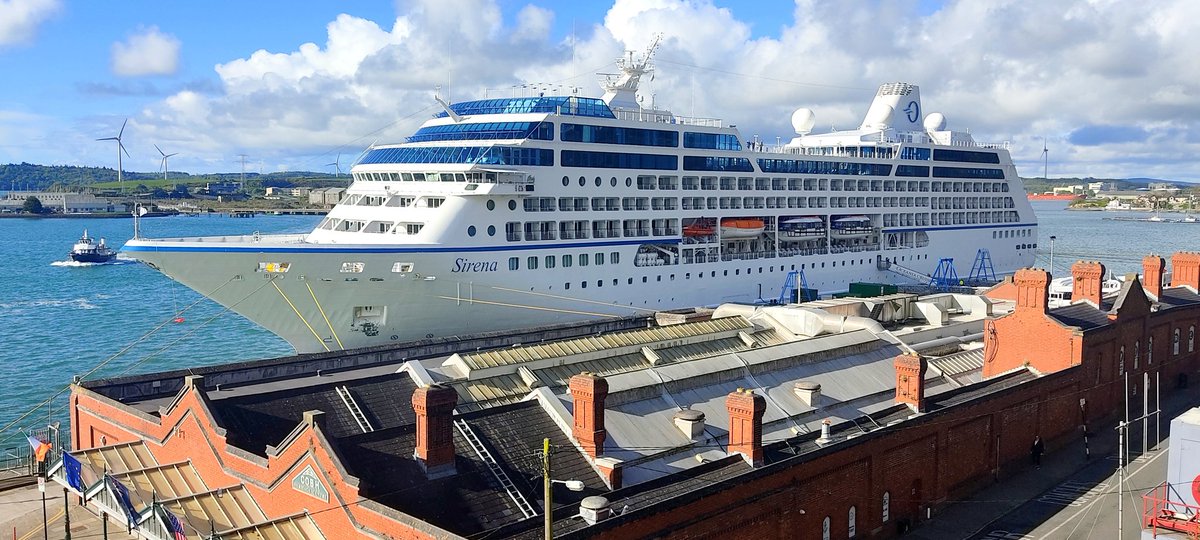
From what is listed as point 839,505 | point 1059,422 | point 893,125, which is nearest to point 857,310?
point 1059,422

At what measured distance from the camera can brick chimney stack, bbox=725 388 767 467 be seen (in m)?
17.0

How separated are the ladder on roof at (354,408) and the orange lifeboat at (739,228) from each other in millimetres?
29828

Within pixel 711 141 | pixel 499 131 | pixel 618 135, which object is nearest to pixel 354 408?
pixel 499 131

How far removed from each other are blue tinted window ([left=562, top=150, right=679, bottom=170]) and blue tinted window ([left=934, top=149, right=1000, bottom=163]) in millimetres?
27134

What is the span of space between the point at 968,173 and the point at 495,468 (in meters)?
58.1

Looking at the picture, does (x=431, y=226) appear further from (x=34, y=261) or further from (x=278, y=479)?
(x=34, y=261)

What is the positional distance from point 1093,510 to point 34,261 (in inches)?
4811

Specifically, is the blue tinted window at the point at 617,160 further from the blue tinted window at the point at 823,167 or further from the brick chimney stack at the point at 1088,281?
the brick chimney stack at the point at 1088,281

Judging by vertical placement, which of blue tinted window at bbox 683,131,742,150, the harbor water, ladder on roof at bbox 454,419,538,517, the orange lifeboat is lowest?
the harbor water

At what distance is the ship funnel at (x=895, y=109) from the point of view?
211 feet

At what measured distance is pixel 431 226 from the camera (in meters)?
35.4

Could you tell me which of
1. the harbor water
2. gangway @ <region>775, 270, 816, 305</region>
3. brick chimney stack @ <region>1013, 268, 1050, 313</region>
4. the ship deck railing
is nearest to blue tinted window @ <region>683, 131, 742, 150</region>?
gangway @ <region>775, 270, 816, 305</region>

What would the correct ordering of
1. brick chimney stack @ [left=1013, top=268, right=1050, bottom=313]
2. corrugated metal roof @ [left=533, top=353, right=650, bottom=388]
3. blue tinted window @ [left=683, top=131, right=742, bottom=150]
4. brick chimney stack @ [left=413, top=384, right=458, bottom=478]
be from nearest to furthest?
brick chimney stack @ [left=413, top=384, right=458, bottom=478] → corrugated metal roof @ [left=533, top=353, right=650, bottom=388] → brick chimney stack @ [left=1013, top=268, right=1050, bottom=313] → blue tinted window @ [left=683, top=131, right=742, bottom=150]

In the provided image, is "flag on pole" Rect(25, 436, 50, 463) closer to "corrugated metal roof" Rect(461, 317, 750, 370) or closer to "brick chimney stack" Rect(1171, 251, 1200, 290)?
"corrugated metal roof" Rect(461, 317, 750, 370)
